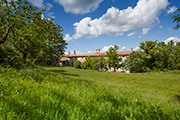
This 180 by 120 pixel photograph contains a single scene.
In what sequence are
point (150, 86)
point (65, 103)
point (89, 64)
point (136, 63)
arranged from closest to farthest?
point (65, 103), point (150, 86), point (136, 63), point (89, 64)

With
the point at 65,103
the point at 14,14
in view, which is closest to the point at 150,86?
the point at 65,103

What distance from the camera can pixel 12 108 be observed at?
1.97 meters

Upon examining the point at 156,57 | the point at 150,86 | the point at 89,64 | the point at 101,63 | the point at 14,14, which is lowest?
the point at 150,86

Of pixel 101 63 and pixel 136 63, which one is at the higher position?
pixel 101 63

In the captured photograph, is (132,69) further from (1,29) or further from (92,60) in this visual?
(1,29)

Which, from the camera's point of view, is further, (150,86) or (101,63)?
(101,63)

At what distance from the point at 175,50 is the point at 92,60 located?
2003 centimetres

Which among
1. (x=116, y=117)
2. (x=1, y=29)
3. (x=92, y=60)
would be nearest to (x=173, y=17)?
(x=116, y=117)

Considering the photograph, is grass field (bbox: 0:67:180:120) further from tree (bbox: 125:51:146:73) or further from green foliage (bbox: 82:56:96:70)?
green foliage (bbox: 82:56:96:70)

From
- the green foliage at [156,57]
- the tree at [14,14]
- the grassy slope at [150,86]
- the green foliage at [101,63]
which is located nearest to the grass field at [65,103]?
the grassy slope at [150,86]

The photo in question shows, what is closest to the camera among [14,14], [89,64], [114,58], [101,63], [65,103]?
[65,103]

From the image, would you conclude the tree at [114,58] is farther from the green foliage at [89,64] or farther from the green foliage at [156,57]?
the green foliage at [89,64]

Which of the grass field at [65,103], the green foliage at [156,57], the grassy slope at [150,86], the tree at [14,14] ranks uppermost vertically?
the tree at [14,14]

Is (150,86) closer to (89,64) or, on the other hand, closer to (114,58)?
(114,58)
